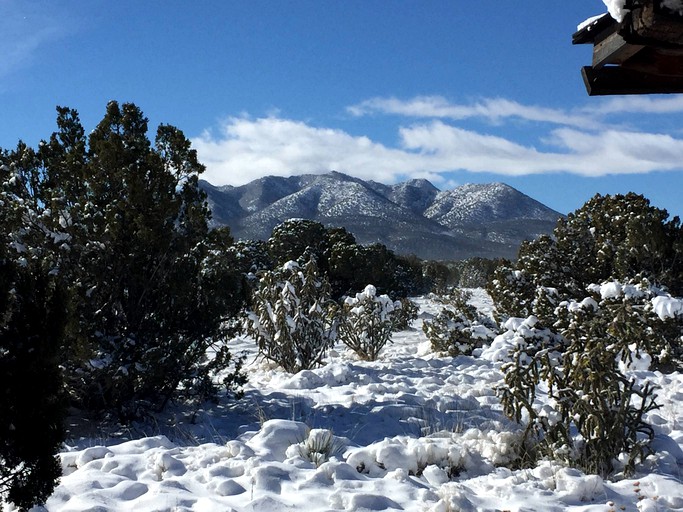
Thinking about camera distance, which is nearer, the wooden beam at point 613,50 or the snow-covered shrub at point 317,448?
the wooden beam at point 613,50

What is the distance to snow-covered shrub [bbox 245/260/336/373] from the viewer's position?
362 inches

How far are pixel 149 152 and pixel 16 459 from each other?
4.23m

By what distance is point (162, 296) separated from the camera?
6.61 meters

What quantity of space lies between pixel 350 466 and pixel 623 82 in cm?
305

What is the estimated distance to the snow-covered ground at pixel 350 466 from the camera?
3.59 m

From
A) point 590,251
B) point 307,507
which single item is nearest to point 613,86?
point 307,507

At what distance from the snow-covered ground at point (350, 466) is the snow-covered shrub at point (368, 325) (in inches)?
165

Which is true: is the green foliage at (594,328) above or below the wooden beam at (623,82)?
below

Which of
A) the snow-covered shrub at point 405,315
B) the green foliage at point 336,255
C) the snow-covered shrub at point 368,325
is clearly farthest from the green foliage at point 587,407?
the green foliage at point 336,255

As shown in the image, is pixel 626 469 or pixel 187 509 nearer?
pixel 187 509

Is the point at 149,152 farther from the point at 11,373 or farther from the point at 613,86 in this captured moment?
the point at 613,86

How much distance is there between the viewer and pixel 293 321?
29.6 ft

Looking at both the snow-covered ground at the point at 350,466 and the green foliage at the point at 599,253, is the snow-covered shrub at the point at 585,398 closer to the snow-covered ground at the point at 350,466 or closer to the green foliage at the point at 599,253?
the snow-covered ground at the point at 350,466

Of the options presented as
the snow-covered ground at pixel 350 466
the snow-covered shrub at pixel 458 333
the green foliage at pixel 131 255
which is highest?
the green foliage at pixel 131 255
